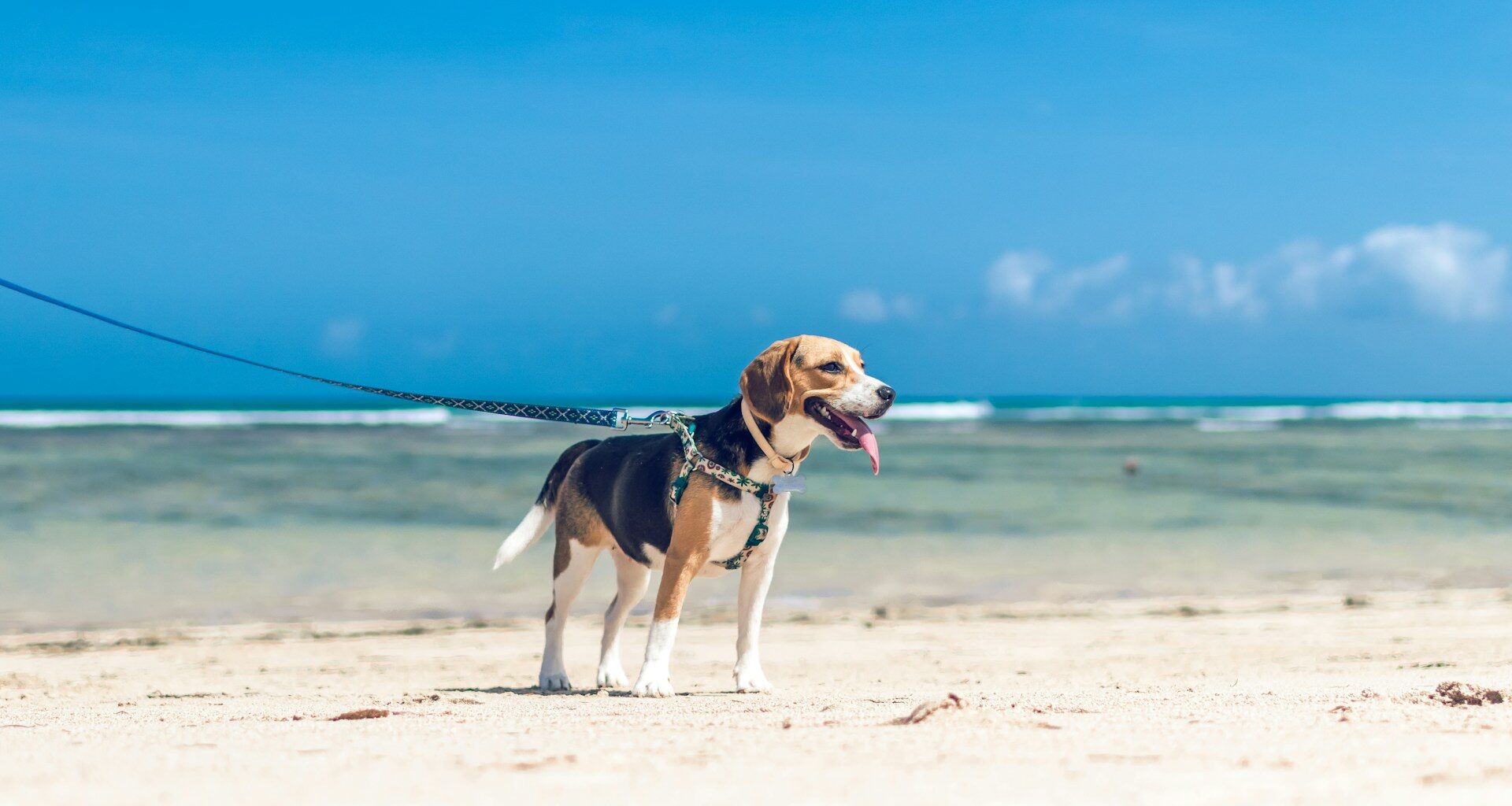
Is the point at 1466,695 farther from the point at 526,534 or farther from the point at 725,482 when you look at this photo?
the point at 526,534

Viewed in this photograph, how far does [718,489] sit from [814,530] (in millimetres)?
8718

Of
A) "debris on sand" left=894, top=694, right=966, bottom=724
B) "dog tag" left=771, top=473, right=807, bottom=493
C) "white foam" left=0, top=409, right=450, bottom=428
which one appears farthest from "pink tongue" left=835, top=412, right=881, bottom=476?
"white foam" left=0, top=409, right=450, bottom=428

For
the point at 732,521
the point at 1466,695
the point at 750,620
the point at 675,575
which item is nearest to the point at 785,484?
the point at 732,521

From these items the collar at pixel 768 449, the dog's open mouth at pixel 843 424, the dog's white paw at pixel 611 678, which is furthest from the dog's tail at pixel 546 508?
the dog's open mouth at pixel 843 424

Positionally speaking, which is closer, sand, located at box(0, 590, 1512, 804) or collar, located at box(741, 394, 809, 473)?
sand, located at box(0, 590, 1512, 804)

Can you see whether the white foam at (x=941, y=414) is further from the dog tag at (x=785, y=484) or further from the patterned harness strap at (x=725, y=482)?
the dog tag at (x=785, y=484)

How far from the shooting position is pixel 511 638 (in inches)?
328

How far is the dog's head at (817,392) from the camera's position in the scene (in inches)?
206

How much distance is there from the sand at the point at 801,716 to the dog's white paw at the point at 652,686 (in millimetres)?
154

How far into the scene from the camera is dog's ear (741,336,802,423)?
5.32 meters

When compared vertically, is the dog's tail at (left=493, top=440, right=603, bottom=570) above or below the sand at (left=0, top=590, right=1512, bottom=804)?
above

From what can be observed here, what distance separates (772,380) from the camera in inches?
210

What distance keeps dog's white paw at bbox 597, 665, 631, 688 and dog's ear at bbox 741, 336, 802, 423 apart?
1743 mm

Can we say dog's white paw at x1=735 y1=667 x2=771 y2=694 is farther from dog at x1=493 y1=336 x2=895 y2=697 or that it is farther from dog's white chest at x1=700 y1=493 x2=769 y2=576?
dog's white chest at x1=700 y1=493 x2=769 y2=576
